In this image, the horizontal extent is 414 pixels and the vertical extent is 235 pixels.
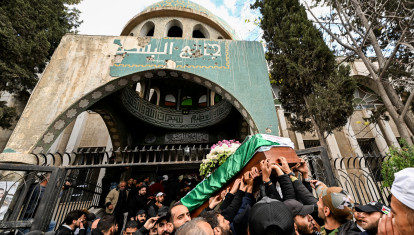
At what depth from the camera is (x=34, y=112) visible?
505cm

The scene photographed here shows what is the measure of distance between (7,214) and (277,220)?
213 inches

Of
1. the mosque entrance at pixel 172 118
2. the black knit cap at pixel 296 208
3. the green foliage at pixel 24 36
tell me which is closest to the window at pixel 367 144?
the mosque entrance at pixel 172 118

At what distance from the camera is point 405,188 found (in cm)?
103

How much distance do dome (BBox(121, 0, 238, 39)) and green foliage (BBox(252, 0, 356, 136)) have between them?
3338mm

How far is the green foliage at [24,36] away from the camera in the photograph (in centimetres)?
710

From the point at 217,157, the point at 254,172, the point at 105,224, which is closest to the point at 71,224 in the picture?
the point at 105,224

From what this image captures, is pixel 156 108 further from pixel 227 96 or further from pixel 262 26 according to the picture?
pixel 262 26

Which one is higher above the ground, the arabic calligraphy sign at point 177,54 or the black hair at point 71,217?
the arabic calligraphy sign at point 177,54

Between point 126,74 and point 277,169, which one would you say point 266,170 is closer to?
point 277,169

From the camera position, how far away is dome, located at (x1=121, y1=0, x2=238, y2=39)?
9.95 m

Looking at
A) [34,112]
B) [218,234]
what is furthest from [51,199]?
[218,234]

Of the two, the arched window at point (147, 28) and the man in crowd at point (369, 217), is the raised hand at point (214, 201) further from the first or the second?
the arched window at point (147, 28)

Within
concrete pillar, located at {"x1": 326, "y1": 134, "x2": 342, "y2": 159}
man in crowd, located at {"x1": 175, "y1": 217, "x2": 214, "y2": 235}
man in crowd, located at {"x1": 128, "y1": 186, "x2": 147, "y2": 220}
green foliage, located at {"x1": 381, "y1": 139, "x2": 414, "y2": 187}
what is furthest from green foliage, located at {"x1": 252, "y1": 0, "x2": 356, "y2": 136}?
man in crowd, located at {"x1": 128, "y1": 186, "x2": 147, "y2": 220}

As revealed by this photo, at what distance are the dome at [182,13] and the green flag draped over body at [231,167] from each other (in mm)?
9285
